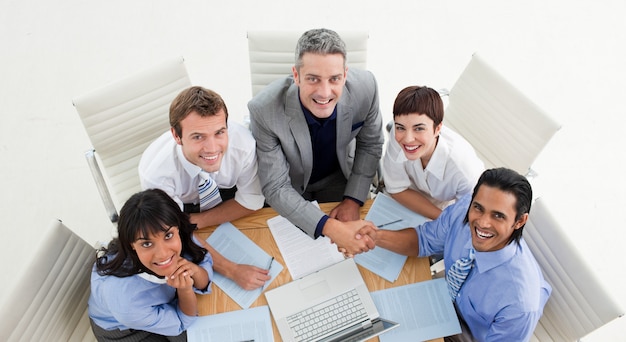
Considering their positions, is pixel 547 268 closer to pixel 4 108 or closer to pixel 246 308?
A: pixel 246 308

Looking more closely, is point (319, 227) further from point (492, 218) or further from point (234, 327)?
point (492, 218)

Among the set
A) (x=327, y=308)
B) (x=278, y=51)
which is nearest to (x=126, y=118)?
(x=278, y=51)

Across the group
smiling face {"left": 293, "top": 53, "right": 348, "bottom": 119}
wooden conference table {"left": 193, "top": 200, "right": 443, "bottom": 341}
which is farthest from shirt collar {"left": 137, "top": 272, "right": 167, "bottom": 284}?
smiling face {"left": 293, "top": 53, "right": 348, "bottom": 119}

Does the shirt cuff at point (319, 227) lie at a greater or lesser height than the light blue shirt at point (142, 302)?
greater

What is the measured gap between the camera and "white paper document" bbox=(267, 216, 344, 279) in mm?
2051

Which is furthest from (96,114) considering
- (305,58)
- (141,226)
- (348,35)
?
(348,35)

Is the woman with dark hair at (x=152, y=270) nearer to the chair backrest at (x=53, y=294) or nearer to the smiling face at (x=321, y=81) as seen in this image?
the chair backrest at (x=53, y=294)

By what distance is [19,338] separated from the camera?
1.77 m

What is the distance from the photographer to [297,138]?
7.33 ft

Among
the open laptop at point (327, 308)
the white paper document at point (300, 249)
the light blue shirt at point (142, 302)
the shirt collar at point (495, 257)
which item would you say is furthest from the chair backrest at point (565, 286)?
the light blue shirt at point (142, 302)

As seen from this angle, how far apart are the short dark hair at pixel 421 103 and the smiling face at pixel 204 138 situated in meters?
0.75

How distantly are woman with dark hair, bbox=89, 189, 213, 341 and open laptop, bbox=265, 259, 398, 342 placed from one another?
1.06 ft

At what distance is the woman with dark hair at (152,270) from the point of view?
1.72 metres

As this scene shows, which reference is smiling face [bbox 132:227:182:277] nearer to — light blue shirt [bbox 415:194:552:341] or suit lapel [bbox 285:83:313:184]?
suit lapel [bbox 285:83:313:184]
